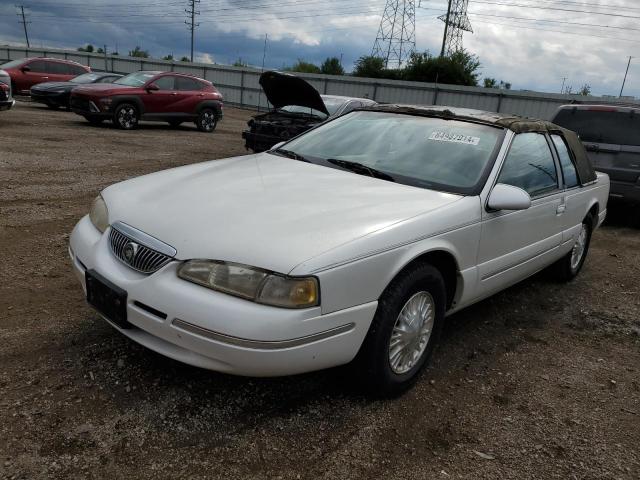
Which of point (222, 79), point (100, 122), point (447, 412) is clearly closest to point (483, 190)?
point (447, 412)

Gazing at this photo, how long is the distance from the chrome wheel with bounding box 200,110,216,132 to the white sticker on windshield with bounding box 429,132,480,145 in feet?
42.3

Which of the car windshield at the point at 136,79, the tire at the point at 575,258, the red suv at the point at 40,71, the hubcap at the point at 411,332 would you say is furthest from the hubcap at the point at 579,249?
the red suv at the point at 40,71

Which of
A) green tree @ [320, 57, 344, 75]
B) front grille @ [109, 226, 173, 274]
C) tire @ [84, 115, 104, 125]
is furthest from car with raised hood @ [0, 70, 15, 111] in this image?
green tree @ [320, 57, 344, 75]

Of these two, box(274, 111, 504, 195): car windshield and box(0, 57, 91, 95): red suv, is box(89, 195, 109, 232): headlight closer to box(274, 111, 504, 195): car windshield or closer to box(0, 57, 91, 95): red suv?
box(274, 111, 504, 195): car windshield

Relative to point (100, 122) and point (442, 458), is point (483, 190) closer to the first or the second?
point (442, 458)

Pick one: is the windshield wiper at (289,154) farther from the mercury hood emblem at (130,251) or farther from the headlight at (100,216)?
the mercury hood emblem at (130,251)

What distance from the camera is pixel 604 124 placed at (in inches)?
285

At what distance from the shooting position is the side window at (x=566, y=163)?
4312 millimetres

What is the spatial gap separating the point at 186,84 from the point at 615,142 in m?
11.3

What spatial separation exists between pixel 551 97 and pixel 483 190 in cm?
2092

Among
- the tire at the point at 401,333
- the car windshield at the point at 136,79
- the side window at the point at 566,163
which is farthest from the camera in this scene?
the car windshield at the point at 136,79

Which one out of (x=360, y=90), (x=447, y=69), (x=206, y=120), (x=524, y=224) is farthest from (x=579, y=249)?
(x=447, y=69)

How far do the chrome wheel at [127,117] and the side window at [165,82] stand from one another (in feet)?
3.38

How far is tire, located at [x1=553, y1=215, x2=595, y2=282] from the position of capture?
4918 mm
